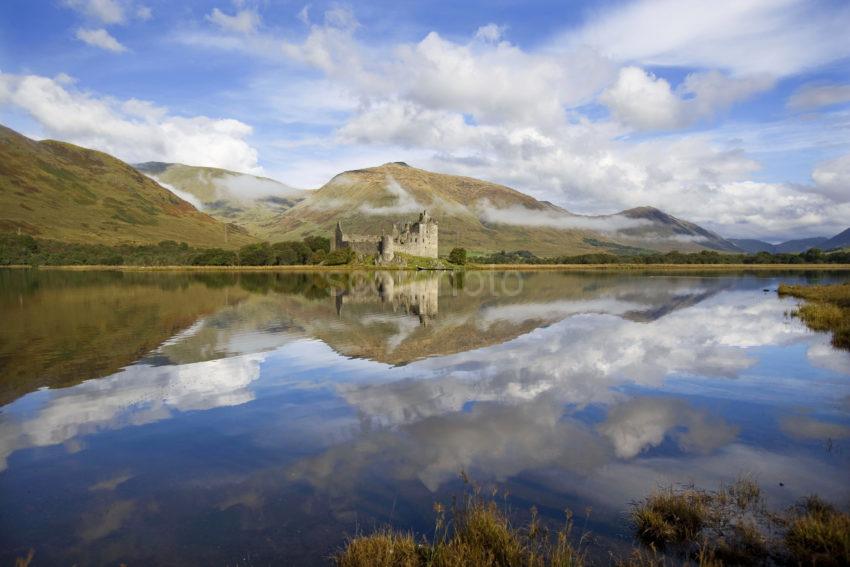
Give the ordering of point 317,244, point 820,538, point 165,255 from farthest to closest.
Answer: point 165,255, point 317,244, point 820,538

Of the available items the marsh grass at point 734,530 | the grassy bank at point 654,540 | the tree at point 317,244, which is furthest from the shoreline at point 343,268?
the grassy bank at point 654,540

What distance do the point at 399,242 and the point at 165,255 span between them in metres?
62.9

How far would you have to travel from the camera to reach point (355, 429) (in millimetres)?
12430

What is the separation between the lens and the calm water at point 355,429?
26.7 feet

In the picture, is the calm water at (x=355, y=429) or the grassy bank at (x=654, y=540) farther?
the calm water at (x=355, y=429)

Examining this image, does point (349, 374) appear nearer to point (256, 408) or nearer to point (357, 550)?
point (256, 408)

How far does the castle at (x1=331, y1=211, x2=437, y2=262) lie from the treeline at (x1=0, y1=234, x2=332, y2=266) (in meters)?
6.88

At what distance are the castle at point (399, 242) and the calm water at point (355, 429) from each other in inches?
3893

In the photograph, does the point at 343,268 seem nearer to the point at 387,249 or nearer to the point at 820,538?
the point at 387,249

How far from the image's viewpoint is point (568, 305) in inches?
1732

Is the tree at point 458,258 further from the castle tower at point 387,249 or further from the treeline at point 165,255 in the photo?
the treeline at point 165,255

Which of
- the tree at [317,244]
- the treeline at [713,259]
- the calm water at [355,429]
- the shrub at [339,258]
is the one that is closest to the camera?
the calm water at [355,429]

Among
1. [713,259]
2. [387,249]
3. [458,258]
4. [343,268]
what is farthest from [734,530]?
[713,259]

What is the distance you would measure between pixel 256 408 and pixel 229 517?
6.20m
